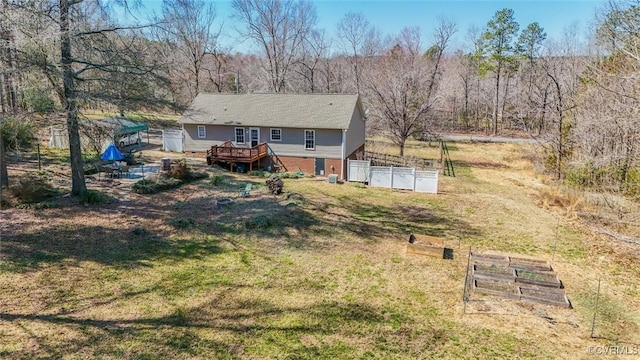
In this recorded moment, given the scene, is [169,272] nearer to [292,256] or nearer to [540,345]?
[292,256]

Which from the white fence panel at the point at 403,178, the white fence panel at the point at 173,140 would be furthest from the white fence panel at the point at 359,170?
the white fence panel at the point at 173,140

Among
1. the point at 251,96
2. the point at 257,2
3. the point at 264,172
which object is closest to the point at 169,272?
the point at 264,172

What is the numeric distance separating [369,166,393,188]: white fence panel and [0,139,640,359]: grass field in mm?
4605

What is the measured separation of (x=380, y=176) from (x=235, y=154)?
888cm

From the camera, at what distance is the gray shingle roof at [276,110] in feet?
81.8

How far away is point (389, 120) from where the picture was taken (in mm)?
30500

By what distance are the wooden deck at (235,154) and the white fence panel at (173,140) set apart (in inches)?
171

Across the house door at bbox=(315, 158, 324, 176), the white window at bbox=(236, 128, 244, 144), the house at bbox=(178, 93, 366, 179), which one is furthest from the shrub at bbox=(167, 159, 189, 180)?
the house door at bbox=(315, 158, 324, 176)

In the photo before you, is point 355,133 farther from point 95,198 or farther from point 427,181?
point 95,198

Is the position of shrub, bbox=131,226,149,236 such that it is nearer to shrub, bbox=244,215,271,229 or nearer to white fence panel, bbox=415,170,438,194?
shrub, bbox=244,215,271,229

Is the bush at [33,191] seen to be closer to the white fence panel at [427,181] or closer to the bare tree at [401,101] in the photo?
the white fence panel at [427,181]

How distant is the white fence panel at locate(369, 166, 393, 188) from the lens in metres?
22.9

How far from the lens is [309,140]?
25.0 m

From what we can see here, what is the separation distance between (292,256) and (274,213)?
370 cm
